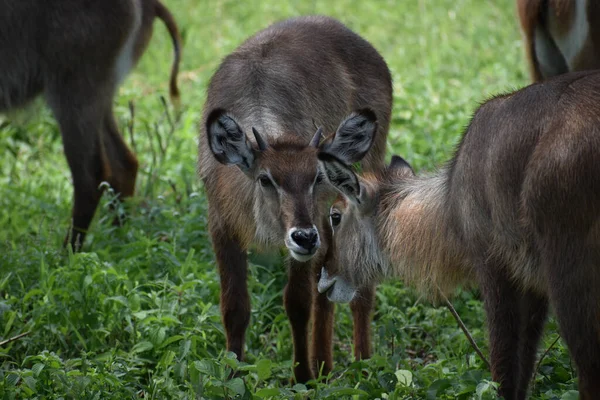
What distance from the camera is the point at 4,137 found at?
276 inches

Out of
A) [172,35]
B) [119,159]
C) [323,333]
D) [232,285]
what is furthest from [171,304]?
[172,35]

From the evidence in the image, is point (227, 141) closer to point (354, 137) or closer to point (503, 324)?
point (354, 137)

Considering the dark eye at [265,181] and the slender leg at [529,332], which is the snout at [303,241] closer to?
the dark eye at [265,181]

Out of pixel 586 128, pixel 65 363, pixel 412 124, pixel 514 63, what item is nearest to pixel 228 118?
pixel 65 363

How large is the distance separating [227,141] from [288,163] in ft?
0.83

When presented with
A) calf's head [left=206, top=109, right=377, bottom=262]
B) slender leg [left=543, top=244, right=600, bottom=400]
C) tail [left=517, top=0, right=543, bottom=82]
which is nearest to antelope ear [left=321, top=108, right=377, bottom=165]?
calf's head [left=206, top=109, right=377, bottom=262]

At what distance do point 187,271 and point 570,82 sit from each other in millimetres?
2201

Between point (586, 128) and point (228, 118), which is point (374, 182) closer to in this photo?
point (228, 118)

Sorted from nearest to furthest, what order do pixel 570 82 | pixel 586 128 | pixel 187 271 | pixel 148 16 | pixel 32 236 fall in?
1. pixel 586 128
2. pixel 570 82
3. pixel 187 271
4. pixel 32 236
5. pixel 148 16

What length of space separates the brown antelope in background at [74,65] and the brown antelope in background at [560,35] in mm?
2129

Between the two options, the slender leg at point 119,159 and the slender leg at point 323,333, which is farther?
the slender leg at point 119,159

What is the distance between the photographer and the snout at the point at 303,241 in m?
3.88

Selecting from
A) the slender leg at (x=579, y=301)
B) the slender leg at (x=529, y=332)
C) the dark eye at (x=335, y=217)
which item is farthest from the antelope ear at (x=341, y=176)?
the slender leg at (x=579, y=301)

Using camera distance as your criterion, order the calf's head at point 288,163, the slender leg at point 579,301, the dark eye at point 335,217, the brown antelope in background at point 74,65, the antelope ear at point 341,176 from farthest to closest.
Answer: the brown antelope in background at point 74,65
the dark eye at point 335,217
the calf's head at point 288,163
the antelope ear at point 341,176
the slender leg at point 579,301
